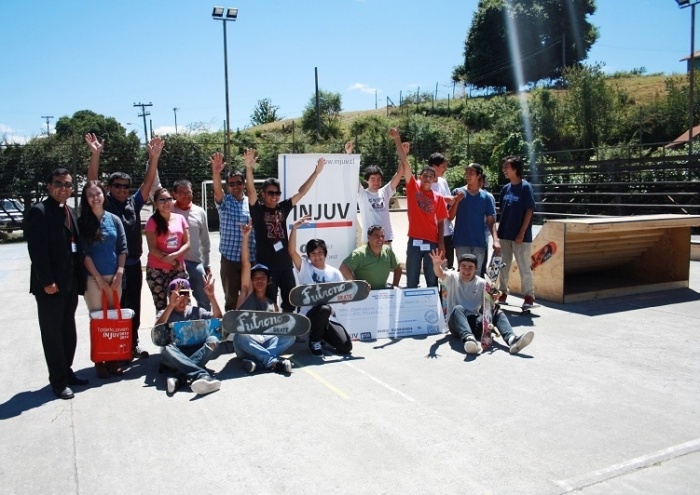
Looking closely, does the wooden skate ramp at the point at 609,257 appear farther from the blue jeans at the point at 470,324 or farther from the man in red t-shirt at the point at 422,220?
the blue jeans at the point at 470,324

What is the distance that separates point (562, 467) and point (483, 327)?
2674 millimetres

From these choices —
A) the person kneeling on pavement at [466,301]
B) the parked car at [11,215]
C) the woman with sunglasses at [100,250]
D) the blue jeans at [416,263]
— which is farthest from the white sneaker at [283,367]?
the parked car at [11,215]

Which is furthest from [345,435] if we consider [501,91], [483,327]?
[501,91]

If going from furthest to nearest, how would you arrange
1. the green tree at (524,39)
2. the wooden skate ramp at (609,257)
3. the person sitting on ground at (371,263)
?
the green tree at (524,39) → the wooden skate ramp at (609,257) → the person sitting on ground at (371,263)

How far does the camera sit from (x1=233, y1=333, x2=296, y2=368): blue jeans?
18.3 feet

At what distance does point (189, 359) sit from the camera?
5.23m

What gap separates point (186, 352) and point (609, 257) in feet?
23.1

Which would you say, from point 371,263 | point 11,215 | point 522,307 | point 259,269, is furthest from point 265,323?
point 11,215

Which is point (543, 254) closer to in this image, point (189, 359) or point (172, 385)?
point (189, 359)

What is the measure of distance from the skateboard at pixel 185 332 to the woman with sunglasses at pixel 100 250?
1.78 feet

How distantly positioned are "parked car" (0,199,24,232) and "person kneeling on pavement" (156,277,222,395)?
1821 cm

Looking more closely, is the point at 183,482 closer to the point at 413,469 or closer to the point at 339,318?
the point at 413,469

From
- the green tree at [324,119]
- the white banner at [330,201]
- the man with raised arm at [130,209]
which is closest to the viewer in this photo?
the man with raised arm at [130,209]

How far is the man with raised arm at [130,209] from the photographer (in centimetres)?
582
